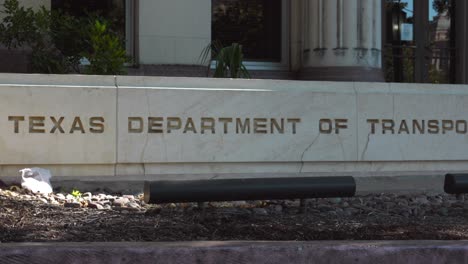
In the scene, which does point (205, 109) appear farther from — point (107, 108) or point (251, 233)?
point (251, 233)

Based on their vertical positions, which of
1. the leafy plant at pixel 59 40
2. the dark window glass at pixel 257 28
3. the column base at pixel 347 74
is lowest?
the column base at pixel 347 74

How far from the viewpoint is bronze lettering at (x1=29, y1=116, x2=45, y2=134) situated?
294 inches

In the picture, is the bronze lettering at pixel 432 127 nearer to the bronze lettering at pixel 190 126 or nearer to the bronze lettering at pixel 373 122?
the bronze lettering at pixel 373 122

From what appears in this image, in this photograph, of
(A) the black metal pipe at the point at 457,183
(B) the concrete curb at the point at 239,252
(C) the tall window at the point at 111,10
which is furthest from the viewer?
(C) the tall window at the point at 111,10

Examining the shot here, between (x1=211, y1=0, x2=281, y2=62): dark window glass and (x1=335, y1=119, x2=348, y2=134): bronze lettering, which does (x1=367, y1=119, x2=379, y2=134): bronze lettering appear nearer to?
(x1=335, y1=119, x2=348, y2=134): bronze lettering

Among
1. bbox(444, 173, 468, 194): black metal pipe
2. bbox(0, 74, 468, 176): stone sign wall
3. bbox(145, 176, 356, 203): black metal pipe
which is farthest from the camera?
bbox(0, 74, 468, 176): stone sign wall

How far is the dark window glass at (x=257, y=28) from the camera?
11984 mm

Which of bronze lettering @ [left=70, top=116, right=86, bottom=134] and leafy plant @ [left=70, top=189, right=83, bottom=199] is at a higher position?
bronze lettering @ [left=70, top=116, right=86, bottom=134]

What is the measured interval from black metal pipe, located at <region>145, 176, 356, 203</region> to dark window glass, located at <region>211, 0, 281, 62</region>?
625 centimetres

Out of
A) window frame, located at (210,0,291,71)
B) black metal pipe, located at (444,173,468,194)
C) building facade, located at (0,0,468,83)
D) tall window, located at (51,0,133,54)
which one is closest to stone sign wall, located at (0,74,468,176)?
building facade, located at (0,0,468,83)

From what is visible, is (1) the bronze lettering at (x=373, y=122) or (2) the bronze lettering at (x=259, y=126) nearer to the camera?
(2) the bronze lettering at (x=259, y=126)

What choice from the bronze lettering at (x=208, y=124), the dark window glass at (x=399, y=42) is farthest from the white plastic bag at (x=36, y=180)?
the dark window glass at (x=399, y=42)

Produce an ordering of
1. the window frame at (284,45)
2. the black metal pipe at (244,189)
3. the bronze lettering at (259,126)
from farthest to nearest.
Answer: the window frame at (284,45), the bronze lettering at (259,126), the black metal pipe at (244,189)

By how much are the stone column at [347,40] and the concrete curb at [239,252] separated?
5910mm
